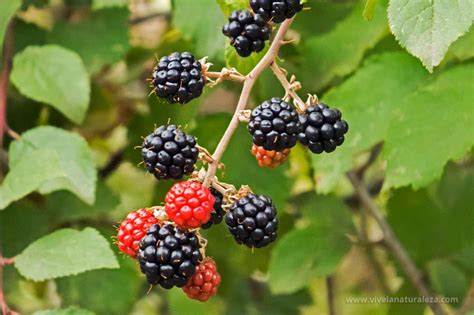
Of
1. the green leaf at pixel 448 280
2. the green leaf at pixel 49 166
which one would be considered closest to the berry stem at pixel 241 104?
the green leaf at pixel 49 166

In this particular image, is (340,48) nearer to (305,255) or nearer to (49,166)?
(305,255)

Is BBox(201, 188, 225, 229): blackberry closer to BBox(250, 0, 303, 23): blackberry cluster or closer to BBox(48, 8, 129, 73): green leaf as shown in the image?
BBox(250, 0, 303, 23): blackberry cluster

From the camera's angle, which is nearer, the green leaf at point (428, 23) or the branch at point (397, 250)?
the green leaf at point (428, 23)

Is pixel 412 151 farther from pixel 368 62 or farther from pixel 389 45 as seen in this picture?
pixel 389 45

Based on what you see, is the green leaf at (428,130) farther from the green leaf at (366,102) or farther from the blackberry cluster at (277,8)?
the blackberry cluster at (277,8)

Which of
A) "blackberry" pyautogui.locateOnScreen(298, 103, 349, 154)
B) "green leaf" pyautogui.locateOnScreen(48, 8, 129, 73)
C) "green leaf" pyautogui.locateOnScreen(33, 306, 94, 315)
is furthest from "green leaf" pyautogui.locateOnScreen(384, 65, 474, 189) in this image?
"green leaf" pyautogui.locateOnScreen(48, 8, 129, 73)

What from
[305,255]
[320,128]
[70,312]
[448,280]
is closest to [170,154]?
[320,128]
